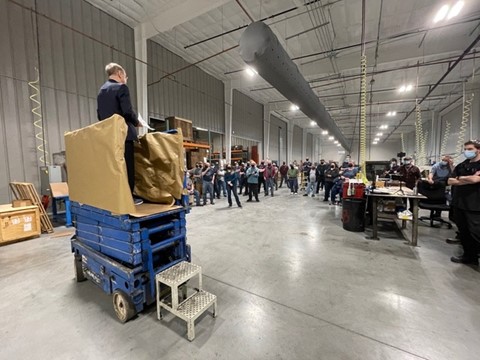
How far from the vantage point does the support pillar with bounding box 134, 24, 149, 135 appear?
22.5 ft

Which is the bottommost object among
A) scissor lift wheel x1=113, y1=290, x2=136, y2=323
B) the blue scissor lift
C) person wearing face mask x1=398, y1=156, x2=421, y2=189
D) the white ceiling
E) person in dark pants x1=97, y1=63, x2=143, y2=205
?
scissor lift wheel x1=113, y1=290, x2=136, y2=323

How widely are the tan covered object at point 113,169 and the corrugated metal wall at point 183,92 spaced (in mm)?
5714

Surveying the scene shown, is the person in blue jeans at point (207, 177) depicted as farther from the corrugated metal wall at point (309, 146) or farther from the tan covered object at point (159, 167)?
the corrugated metal wall at point (309, 146)

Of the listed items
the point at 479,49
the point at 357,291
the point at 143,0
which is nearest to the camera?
the point at 357,291

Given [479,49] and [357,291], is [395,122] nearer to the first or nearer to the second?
[479,49]

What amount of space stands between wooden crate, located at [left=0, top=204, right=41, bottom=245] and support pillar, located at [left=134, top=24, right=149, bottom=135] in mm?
3655

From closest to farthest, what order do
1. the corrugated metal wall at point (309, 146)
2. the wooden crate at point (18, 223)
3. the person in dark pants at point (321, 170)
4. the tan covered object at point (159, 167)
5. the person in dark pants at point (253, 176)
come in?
the tan covered object at point (159, 167) < the wooden crate at point (18, 223) < the person in dark pants at point (253, 176) < the person in dark pants at point (321, 170) < the corrugated metal wall at point (309, 146)

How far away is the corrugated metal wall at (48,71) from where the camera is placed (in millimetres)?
4781

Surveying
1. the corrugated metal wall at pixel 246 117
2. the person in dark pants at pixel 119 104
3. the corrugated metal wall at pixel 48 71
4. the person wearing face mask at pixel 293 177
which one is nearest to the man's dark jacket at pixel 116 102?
the person in dark pants at pixel 119 104

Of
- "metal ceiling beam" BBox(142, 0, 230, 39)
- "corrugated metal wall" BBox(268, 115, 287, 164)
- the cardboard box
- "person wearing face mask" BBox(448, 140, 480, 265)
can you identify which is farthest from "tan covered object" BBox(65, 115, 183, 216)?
"corrugated metal wall" BBox(268, 115, 287, 164)

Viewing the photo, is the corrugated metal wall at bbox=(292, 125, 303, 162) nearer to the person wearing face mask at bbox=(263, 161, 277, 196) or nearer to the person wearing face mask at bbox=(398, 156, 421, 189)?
the person wearing face mask at bbox=(263, 161, 277, 196)

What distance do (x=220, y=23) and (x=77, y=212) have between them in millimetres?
7122

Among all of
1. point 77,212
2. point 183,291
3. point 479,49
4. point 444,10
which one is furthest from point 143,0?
point 479,49

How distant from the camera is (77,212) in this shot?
238 centimetres
